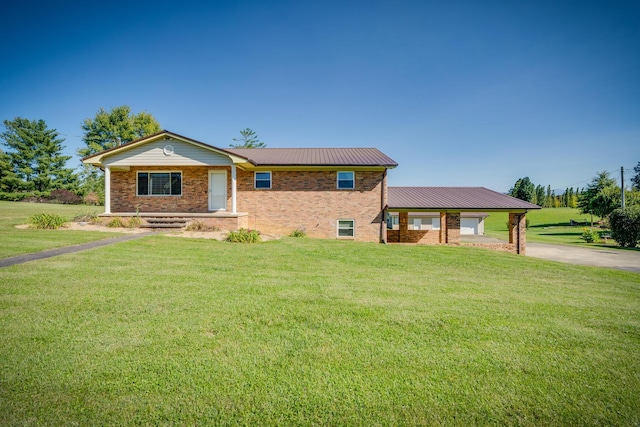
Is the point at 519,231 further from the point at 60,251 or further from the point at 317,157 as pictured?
the point at 60,251

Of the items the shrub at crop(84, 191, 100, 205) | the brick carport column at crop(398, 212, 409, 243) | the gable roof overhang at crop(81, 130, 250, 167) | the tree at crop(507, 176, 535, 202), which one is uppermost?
the tree at crop(507, 176, 535, 202)

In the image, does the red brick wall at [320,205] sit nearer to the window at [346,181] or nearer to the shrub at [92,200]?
the window at [346,181]

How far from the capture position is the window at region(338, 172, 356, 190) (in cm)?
1672

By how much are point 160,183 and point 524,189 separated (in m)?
77.2

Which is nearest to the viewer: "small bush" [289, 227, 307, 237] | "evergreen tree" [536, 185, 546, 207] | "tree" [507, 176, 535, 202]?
"small bush" [289, 227, 307, 237]

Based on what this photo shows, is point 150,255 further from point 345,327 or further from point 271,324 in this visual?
point 345,327

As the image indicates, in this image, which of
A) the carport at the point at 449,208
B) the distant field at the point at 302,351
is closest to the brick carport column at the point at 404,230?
the carport at the point at 449,208

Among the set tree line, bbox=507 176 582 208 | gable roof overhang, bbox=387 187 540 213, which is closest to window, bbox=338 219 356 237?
gable roof overhang, bbox=387 187 540 213

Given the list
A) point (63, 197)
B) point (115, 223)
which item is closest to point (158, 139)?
point (115, 223)

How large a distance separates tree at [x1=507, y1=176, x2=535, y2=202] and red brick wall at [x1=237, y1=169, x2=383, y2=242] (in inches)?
2604

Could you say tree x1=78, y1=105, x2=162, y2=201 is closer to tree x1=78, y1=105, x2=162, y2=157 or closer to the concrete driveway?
tree x1=78, y1=105, x2=162, y2=157

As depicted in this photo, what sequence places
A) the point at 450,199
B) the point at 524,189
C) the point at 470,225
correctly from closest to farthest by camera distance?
1. the point at 450,199
2. the point at 470,225
3. the point at 524,189

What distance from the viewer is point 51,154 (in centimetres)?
3934

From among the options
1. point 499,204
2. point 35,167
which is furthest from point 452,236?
point 35,167
